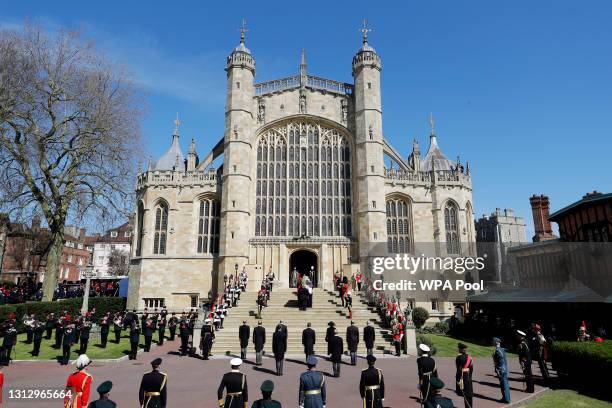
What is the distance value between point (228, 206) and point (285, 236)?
4758 mm

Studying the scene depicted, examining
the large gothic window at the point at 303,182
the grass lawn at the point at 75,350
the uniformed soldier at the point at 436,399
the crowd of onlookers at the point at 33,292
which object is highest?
the large gothic window at the point at 303,182

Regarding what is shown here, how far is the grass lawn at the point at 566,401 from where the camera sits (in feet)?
33.1

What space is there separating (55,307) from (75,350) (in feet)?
19.9

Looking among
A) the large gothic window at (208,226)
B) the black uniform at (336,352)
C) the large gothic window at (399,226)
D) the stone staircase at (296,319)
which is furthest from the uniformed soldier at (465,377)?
the large gothic window at (208,226)

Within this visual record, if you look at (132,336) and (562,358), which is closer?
(562,358)

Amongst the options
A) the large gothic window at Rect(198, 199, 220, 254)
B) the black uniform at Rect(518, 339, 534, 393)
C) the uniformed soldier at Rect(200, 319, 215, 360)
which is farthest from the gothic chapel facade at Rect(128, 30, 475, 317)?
the black uniform at Rect(518, 339, 534, 393)

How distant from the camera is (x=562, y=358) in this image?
42.4 ft

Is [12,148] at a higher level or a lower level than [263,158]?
lower

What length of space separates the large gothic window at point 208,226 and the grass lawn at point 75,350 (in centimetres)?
1053

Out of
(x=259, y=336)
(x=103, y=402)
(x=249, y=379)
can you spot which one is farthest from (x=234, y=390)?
(x=259, y=336)

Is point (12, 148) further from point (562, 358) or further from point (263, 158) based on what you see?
point (562, 358)

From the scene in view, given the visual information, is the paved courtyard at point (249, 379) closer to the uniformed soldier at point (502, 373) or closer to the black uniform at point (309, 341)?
the uniformed soldier at point (502, 373)

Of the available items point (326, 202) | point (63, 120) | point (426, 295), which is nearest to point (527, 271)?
point (426, 295)

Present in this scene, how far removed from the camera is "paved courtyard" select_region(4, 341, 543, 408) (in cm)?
1017
